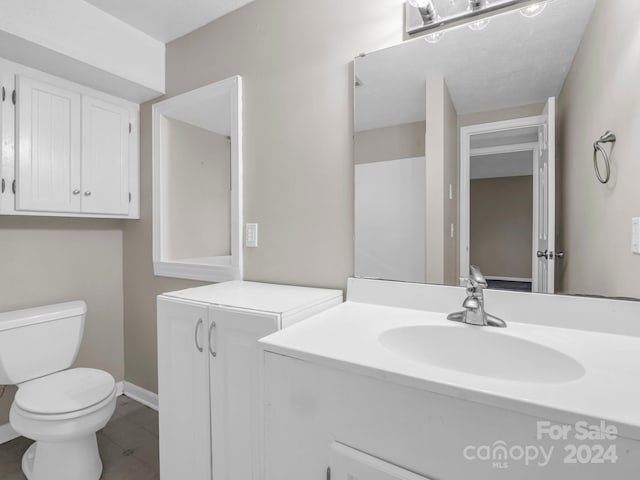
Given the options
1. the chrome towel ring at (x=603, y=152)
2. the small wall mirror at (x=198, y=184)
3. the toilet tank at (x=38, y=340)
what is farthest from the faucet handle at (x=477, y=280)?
the toilet tank at (x=38, y=340)

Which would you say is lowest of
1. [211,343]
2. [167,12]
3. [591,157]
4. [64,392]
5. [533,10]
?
[64,392]

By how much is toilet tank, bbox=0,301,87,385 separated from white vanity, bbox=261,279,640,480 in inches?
62.8

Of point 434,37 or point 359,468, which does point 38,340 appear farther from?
point 434,37

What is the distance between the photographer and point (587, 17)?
3.30ft

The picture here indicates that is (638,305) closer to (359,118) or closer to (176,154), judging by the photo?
(359,118)

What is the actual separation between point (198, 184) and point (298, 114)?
1.12m

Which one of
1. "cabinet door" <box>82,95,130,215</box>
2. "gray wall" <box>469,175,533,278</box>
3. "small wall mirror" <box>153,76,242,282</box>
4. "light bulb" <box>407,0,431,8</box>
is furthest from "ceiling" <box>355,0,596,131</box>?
"cabinet door" <box>82,95,130,215</box>

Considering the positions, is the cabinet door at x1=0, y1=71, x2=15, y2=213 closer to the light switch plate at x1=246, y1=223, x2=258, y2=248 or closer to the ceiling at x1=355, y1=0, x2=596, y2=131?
the light switch plate at x1=246, y1=223, x2=258, y2=248

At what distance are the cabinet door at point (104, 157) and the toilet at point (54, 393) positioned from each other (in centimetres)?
65

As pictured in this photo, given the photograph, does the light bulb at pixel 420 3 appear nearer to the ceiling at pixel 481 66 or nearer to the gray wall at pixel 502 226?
the ceiling at pixel 481 66

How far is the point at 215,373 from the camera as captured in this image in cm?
122

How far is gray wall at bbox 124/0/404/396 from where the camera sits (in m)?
1.43

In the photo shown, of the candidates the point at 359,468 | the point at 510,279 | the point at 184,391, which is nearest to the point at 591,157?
the point at 510,279

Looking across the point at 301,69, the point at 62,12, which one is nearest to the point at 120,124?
the point at 62,12
